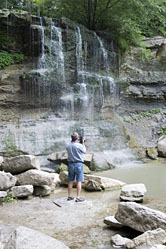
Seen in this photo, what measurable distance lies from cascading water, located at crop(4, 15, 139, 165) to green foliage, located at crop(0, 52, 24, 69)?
3.66 ft

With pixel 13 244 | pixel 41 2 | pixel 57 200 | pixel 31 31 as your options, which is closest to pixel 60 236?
pixel 13 244

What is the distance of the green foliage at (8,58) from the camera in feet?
43.6

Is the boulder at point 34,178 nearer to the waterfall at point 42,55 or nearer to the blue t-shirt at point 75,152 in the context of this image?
the blue t-shirt at point 75,152

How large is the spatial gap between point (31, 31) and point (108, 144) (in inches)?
277

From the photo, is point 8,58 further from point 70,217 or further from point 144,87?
point 70,217

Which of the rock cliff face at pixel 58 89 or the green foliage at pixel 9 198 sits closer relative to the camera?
the green foliage at pixel 9 198

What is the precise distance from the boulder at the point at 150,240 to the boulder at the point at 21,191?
11.2 ft

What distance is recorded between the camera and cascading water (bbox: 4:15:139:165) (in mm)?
12031

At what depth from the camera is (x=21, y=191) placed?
622cm

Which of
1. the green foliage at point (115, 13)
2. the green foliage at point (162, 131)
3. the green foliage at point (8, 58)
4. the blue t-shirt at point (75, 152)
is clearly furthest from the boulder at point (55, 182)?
the green foliage at point (115, 13)

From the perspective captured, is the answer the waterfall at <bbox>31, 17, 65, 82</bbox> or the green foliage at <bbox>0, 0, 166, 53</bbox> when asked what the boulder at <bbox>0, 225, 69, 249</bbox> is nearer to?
the waterfall at <bbox>31, 17, 65, 82</bbox>

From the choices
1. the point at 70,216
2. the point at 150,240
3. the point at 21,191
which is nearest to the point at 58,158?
the point at 21,191

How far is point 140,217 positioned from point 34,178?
3446mm

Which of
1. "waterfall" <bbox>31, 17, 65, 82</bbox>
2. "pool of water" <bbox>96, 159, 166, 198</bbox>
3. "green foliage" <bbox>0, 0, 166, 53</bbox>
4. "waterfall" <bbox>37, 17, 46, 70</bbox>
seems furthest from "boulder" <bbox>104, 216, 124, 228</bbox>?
"green foliage" <bbox>0, 0, 166, 53</bbox>
